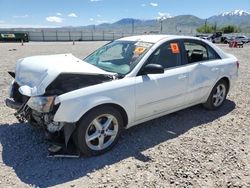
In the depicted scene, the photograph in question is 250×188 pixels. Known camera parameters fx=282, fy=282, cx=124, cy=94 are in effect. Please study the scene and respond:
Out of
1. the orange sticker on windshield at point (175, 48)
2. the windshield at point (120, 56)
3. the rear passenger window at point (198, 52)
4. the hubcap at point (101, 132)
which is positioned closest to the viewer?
the hubcap at point (101, 132)

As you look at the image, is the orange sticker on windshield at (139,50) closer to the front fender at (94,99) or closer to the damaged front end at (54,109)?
the front fender at (94,99)

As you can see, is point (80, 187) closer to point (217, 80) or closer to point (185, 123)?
point (185, 123)

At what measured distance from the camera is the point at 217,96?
237 inches

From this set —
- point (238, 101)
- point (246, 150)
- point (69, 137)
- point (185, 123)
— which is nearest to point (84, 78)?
point (69, 137)

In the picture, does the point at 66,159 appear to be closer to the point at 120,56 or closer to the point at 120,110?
the point at 120,110

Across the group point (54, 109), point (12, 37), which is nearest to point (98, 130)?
point (54, 109)

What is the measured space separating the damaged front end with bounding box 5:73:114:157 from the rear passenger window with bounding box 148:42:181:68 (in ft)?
3.07

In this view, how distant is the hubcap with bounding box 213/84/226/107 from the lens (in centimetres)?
596

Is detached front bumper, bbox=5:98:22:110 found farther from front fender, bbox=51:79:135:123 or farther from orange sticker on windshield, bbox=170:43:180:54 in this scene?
orange sticker on windshield, bbox=170:43:180:54

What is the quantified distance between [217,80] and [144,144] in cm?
231

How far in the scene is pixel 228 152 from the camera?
4.24m

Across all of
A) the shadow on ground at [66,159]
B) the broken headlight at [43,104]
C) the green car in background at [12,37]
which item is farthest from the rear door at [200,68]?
the green car in background at [12,37]

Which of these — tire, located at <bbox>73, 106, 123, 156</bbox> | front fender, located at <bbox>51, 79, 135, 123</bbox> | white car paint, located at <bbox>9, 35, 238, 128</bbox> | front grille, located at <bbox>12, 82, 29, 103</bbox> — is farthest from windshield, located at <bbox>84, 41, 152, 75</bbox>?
front grille, located at <bbox>12, 82, 29, 103</bbox>

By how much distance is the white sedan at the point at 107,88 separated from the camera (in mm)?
3744
